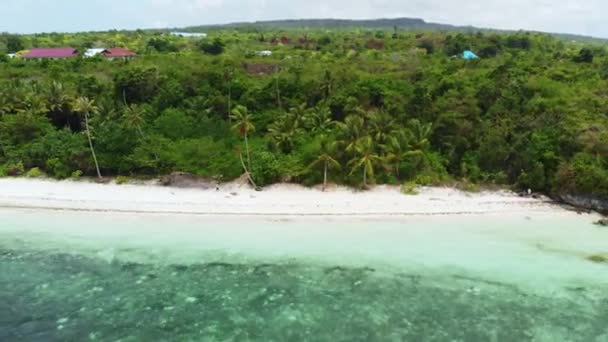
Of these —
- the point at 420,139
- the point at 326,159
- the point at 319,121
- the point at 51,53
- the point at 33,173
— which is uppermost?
the point at 51,53

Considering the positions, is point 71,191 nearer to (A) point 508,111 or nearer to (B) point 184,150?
(B) point 184,150

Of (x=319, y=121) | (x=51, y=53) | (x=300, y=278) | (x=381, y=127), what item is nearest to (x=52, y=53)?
(x=51, y=53)

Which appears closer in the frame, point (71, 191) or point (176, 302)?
point (176, 302)

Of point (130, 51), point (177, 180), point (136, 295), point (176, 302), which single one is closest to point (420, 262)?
point (176, 302)

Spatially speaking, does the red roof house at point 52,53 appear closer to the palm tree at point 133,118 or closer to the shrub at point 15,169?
the shrub at point 15,169

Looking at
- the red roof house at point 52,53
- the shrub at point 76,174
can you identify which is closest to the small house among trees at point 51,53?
the red roof house at point 52,53

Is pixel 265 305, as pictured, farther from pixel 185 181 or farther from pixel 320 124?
pixel 320 124

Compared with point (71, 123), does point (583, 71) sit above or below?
above

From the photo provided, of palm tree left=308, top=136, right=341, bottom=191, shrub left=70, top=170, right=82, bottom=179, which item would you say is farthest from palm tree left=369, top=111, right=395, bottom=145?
shrub left=70, top=170, right=82, bottom=179
